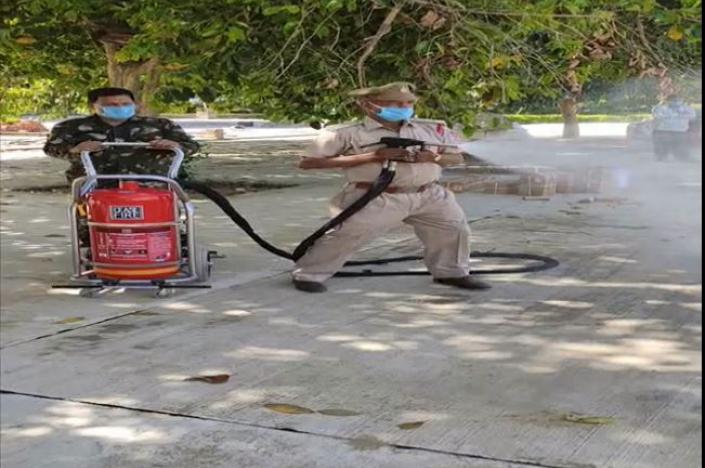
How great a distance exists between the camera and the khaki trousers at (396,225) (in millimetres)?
6754

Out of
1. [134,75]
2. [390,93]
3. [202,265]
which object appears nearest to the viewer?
[390,93]

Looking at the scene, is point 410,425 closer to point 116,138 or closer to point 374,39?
point 116,138

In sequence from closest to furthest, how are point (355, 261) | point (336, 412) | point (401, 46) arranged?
point (336, 412) < point (355, 261) < point (401, 46)

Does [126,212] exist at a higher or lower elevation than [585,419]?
higher

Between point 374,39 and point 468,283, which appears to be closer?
point 468,283

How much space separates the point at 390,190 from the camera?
6.75 metres

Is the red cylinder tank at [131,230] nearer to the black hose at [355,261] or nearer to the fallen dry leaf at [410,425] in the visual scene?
the black hose at [355,261]

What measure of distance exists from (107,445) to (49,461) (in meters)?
0.23

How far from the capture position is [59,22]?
11.5 metres

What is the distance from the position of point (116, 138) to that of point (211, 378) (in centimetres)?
291

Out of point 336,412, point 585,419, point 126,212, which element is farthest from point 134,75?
point 585,419

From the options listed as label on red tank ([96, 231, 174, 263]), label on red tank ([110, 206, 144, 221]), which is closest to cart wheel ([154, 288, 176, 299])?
label on red tank ([96, 231, 174, 263])

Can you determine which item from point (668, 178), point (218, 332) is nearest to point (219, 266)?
point (218, 332)

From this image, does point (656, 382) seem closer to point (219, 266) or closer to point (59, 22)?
point (219, 266)
